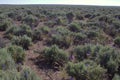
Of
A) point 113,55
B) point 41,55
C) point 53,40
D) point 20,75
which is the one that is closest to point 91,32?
A: point 53,40

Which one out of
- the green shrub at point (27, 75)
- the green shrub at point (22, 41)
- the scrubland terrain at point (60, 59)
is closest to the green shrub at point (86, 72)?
the scrubland terrain at point (60, 59)

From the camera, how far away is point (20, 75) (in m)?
4.76

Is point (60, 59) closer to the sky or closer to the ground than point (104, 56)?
closer to the ground

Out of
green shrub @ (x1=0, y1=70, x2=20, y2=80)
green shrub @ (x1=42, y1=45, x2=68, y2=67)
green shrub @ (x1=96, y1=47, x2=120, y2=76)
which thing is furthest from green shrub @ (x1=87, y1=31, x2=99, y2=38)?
→ green shrub @ (x1=0, y1=70, x2=20, y2=80)

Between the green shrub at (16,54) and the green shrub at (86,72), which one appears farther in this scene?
the green shrub at (16,54)

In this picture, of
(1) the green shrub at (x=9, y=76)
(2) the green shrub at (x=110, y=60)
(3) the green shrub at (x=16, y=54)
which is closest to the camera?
(1) the green shrub at (x=9, y=76)

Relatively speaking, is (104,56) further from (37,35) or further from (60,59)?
(37,35)

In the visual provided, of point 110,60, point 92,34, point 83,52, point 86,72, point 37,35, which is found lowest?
point 37,35

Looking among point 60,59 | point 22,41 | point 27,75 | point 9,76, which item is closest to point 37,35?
point 22,41

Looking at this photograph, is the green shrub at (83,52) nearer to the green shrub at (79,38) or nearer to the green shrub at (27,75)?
the green shrub at (79,38)

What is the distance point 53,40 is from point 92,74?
5.01m

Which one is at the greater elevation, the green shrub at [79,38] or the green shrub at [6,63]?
the green shrub at [6,63]

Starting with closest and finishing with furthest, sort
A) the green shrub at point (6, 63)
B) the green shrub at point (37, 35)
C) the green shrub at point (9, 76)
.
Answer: the green shrub at point (9, 76) → the green shrub at point (6, 63) → the green shrub at point (37, 35)

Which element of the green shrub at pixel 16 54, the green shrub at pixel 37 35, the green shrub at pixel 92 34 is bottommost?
the green shrub at pixel 37 35
